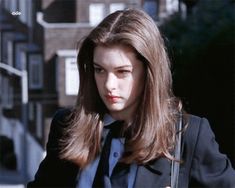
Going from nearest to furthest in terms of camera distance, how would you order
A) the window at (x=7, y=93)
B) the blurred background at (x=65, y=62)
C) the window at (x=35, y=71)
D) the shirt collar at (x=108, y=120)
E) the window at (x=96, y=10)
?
the shirt collar at (x=108, y=120) < the blurred background at (x=65, y=62) < the window at (x=96, y=10) < the window at (x=35, y=71) < the window at (x=7, y=93)

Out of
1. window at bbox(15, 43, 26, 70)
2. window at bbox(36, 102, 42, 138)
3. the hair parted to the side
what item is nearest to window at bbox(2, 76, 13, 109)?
window at bbox(15, 43, 26, 70)

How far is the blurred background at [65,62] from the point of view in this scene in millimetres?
7734

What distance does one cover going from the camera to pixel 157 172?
4.67 feet

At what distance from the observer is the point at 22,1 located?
28.0 feet

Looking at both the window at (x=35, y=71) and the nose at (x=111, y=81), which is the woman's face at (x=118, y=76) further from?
the window at (x=35, y=71)

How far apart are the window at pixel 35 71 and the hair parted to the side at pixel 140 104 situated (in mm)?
9199

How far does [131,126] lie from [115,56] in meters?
0.17

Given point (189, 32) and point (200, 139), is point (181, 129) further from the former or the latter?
point (189, 32)

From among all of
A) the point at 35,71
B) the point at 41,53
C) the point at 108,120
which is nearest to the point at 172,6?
the point at 41,53

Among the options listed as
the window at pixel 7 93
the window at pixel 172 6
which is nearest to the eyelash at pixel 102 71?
the window at pixel 172 6

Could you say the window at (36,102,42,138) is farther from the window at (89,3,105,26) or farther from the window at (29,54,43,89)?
the window at (89,3,105,26)

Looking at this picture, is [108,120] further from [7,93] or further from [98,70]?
[7,93]

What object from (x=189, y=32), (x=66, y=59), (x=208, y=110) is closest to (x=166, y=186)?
(x=208, y=110)

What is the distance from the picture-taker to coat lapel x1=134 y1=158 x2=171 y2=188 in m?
1.41
